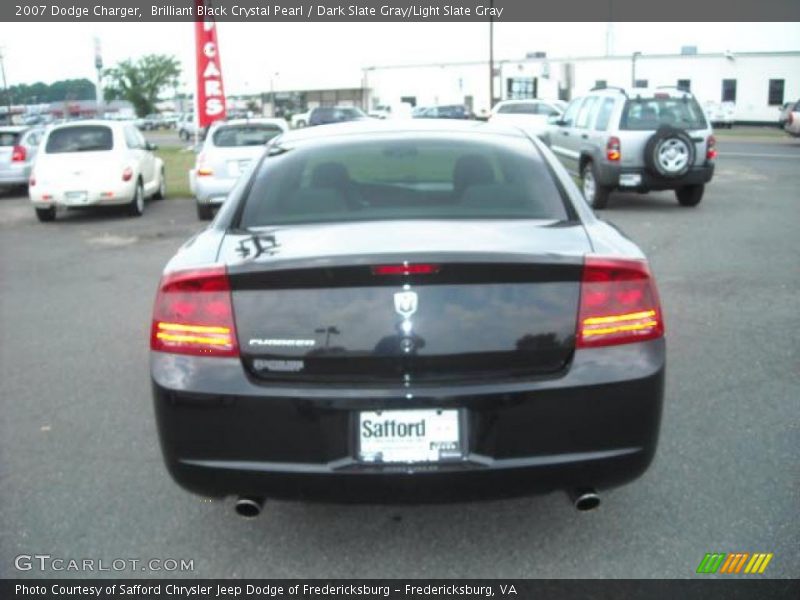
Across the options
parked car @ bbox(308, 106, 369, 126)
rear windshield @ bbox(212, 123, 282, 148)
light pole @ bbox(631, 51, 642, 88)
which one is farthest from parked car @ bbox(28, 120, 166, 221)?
light pole @ bbox(631, 51, 642, 88)

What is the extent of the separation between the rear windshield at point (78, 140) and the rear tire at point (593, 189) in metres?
7.99

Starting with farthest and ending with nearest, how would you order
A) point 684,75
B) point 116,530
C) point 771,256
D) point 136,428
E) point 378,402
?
point 684,75
point 771,256
point 136,428
point 116,530
point 378,402

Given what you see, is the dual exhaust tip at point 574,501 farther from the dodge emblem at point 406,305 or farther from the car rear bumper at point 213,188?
the car rear bumper at point 213,188

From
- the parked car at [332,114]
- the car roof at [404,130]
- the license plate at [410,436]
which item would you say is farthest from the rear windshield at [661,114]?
the parked car at [332,114]

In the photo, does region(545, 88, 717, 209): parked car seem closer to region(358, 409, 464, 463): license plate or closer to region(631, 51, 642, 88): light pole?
region(358, 409, 464, 463): license plate

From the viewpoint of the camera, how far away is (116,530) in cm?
350

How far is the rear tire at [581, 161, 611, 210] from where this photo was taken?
1363 centimetres

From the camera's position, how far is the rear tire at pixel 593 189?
13633 millimetres

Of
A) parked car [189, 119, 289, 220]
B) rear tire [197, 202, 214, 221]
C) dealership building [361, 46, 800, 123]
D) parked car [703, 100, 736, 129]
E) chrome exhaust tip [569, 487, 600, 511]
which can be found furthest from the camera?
dealership building [361, 46, 800, 123]

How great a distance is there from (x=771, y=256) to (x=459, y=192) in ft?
22.3

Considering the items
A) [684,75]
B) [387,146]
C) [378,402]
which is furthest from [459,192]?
[684,75]

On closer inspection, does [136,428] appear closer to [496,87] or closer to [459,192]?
[459,192]

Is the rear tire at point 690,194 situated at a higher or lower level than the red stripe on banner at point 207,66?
lower

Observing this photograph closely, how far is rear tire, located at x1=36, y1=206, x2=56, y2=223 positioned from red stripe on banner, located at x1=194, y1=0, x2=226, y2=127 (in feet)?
33.5
